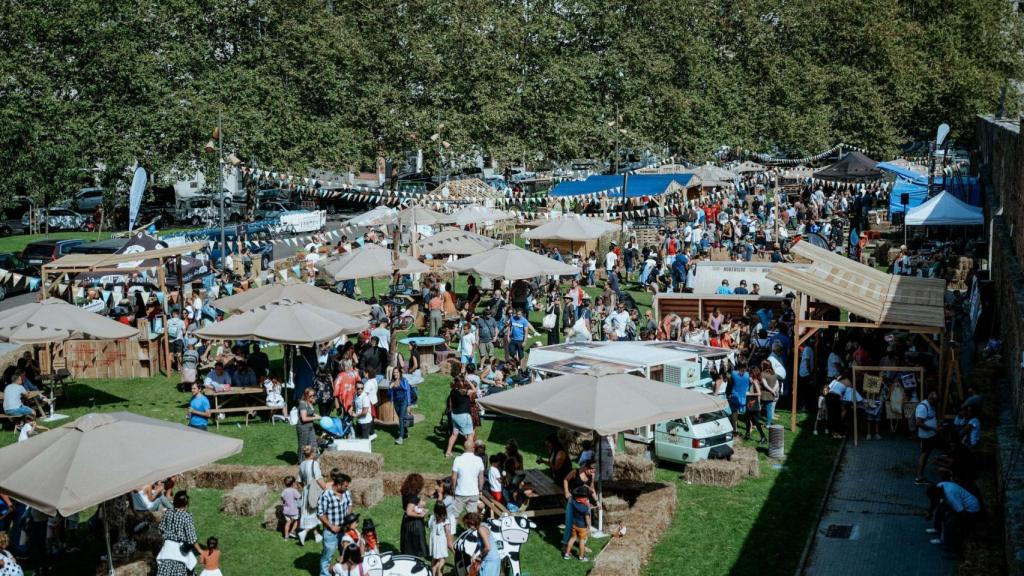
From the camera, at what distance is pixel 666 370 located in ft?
58.3

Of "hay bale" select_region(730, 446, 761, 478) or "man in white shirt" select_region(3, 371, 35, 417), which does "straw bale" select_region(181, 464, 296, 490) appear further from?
"hay bale" select_region(730, 446, 761, 478)

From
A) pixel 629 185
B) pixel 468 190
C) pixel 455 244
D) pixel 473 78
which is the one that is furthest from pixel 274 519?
pixel 473 78

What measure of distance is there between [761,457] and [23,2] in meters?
42.4

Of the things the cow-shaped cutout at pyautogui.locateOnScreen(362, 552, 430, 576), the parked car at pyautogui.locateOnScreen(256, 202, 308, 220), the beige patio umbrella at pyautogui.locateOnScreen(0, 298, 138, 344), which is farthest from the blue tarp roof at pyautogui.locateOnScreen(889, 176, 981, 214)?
the cow-shaped cutout at pyautogui.locateOnScreen(362, 552, 430, 576)

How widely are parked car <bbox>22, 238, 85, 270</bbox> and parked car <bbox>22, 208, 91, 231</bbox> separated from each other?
47.6 ft

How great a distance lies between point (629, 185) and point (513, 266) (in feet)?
68.6

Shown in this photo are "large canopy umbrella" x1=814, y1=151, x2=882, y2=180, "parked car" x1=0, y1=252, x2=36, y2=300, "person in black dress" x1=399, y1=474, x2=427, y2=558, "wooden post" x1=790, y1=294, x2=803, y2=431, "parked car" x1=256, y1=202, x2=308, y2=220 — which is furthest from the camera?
"parked car" x1=256, y1=202, x2=308, y2=220

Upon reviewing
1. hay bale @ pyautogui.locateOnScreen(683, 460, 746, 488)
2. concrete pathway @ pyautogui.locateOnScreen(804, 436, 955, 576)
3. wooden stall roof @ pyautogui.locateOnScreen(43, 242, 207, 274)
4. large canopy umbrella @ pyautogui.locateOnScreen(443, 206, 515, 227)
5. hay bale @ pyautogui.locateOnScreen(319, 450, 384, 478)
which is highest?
large canopy umbrella @ pyautogui.locateOnScreen(443, 206, 515, 227)

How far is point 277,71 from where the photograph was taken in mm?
54344

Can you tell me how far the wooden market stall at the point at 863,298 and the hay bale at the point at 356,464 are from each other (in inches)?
296

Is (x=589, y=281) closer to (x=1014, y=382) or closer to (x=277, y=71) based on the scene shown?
(x=1014, y=382)

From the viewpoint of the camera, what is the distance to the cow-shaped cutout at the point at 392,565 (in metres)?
10.6

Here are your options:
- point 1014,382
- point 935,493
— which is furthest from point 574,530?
point 1014,382

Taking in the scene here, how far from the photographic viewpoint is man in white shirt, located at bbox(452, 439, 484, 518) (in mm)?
13172
